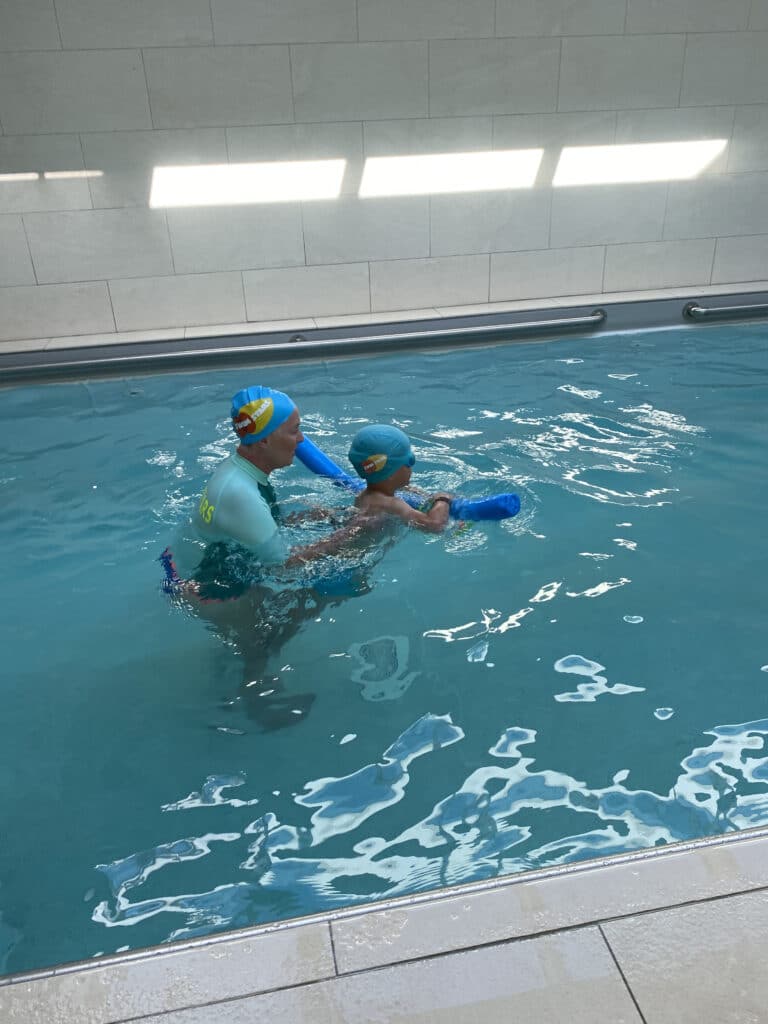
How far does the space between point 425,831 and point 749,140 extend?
26.6 ft

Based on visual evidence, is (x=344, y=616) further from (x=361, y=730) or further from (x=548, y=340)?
(x=548, y=340)

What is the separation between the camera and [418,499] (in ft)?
13.1

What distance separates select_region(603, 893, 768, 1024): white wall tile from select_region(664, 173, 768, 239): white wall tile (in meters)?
7.70

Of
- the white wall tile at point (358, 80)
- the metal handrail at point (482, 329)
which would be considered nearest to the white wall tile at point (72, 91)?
the white wall tile at point (358, 80)

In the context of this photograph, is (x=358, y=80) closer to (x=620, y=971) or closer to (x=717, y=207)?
(x=717, y=207)

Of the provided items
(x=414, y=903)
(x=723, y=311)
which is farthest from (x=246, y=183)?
(x=414, y=903)

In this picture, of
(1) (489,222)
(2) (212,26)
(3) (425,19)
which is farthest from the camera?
(1) (489,222)

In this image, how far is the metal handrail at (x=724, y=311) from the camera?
7.62 meters

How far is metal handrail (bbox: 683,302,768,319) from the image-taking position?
7.62 meters

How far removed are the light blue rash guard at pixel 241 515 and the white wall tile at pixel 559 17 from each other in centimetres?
611

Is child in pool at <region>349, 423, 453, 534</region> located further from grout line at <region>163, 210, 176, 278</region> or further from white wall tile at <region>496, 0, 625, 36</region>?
white wall tile at <region>496, 0, 625, 36</region>

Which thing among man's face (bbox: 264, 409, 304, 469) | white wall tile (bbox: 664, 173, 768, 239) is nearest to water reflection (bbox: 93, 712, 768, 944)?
man's face (bbox: 264, 409, 304, 469)

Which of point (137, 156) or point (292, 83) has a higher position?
point (292, 83)

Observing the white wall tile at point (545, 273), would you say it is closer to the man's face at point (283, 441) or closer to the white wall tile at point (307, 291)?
the white wall tile at point (307, 291)
